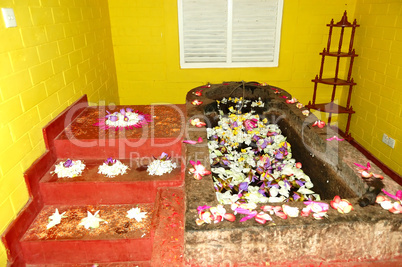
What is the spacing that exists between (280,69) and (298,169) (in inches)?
94.9

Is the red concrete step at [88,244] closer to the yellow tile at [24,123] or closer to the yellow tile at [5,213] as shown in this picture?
the yellow tile at [5,213]

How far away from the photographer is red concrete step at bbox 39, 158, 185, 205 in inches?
88.9

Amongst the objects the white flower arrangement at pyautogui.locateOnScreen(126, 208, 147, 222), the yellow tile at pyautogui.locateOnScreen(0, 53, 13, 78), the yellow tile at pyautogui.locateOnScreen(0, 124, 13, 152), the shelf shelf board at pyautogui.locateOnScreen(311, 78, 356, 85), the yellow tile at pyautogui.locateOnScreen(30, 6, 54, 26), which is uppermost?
the yellow tile at pyautogui.locateOnScreen(30, 6, 54, 26)

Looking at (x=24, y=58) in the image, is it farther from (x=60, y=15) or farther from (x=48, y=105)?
(x=60, y=15)

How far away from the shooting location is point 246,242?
147 cm

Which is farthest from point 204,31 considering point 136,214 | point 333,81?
point 136,214

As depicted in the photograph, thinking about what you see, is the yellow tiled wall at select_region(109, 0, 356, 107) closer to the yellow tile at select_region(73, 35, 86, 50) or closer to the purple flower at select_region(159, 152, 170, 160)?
the yellow tile at select_region(73, 35, 86, 50)

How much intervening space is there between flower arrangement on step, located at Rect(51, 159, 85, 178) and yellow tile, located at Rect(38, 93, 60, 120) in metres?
0.43

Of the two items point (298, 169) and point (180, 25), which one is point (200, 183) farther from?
point (180, 25)

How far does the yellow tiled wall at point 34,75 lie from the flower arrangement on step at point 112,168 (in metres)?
0.51

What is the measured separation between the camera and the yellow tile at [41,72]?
7.50 ft

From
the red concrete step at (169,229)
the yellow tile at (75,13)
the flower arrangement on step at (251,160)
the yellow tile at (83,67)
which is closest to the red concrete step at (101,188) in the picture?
the red concrete step at (169,229)

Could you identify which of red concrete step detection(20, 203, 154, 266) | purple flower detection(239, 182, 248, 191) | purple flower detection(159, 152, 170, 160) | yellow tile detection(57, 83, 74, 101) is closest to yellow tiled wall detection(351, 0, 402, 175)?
purple flower detection(239, 182, 248, 191)

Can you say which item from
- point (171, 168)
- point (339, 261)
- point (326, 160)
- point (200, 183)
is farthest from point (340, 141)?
point (171, 168)
